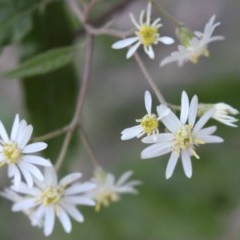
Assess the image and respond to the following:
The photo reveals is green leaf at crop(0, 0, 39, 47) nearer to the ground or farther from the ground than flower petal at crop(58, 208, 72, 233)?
farther from the ground

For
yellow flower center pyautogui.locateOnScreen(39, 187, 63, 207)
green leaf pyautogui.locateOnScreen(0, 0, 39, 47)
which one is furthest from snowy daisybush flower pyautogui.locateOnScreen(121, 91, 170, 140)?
green leaf pyautogui.locateOnScreen(0, 0, 39, 47)

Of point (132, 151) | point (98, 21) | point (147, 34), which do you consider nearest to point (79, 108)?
point (147, 34)

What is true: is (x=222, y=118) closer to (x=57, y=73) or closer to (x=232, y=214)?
(x=57, y=73)

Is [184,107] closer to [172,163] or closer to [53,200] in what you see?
[172,163]

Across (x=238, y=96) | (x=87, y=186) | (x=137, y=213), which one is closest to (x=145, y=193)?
(x=137, y=213)

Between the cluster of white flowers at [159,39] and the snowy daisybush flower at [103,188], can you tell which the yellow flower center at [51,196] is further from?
the cluster of white flowers at [159,39]

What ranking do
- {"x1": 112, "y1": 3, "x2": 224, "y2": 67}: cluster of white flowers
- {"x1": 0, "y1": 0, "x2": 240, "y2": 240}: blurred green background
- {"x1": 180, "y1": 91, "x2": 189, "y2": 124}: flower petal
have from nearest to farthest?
{"x1": 180, "y1": 91, "x2": 189, "y2": 124}: flower petal < {"x1": 112, "y1": 3, "x2": 224, "y2": 67}: cluster of white flowers < {"x1": 0, "y1": 0, "x2": 240, "y2": 240}: blurred green background

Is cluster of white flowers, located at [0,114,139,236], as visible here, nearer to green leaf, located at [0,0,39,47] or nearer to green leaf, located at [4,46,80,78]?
green leaf, located at [4,46,80,78]
